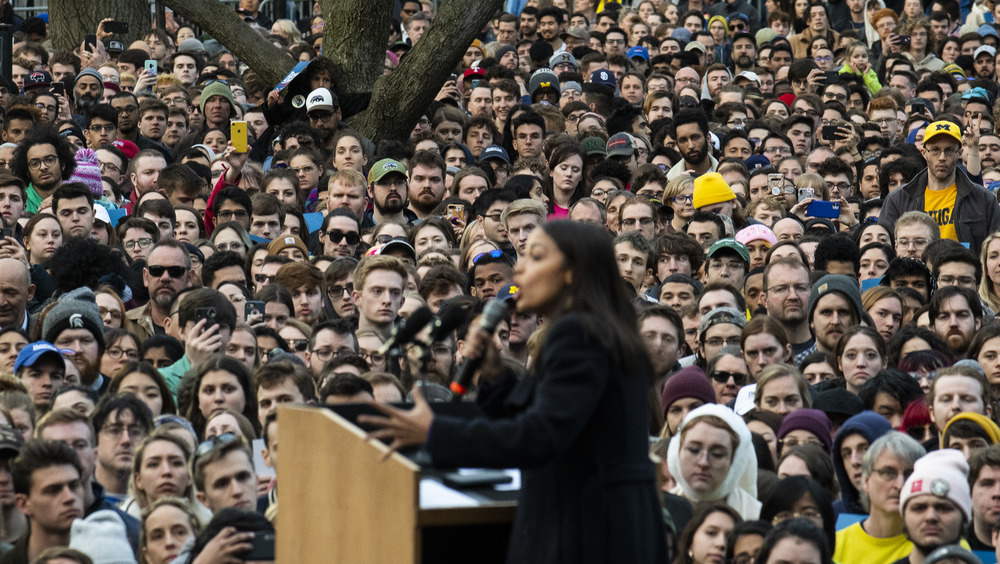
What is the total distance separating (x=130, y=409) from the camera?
768 cm

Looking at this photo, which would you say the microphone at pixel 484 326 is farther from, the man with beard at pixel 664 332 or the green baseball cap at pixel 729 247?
the green baseball cap at pixel 729 247

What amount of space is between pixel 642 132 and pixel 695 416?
837 centimetres

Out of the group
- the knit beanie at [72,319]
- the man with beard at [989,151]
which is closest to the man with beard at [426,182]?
the knit beanie at [72,319]

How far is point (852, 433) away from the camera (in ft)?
25.6

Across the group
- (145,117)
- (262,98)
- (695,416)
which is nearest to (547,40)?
(262,98)

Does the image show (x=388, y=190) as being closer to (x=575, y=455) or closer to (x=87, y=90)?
(x=87, y=90)

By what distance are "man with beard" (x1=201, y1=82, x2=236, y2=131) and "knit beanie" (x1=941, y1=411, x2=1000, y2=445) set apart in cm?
873

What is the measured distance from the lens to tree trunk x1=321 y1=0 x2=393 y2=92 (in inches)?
616

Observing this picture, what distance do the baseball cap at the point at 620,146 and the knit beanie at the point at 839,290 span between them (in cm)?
406

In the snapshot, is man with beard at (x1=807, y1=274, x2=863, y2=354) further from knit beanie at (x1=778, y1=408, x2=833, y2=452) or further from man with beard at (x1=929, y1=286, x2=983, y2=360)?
knit beanie at (x1=778, y1=408, x2=833, y2=452)

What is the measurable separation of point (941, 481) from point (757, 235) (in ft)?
16.6

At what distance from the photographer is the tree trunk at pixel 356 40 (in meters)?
15.6

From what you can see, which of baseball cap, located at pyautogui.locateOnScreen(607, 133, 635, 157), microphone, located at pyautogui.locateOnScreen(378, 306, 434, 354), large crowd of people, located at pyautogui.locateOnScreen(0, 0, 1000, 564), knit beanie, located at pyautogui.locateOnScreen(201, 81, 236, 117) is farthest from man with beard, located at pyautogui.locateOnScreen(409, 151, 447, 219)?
microphone, located at pyautogui.locateOnScreen(378, 306, 434, 354)

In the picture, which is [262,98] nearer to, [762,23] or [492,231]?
[492,231]
